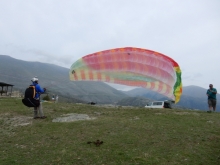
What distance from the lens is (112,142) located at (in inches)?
460

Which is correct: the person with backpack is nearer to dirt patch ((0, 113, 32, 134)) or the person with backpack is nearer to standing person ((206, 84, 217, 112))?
dirt patch ((0, 113, 32, 134))

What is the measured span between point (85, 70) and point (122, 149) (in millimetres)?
13700

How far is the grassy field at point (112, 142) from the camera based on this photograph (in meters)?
9.71

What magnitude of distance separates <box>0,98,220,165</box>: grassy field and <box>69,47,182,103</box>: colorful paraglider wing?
735 cm

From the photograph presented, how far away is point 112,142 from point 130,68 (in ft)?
43.4

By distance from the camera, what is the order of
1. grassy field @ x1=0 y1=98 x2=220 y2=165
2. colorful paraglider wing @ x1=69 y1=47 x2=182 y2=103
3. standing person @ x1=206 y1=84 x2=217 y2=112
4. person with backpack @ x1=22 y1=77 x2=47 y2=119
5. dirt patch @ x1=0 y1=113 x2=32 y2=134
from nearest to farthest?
1. grassy field @ x1=0 y1=98 x2=220 y2=165
2. dirt patch @ x1=0 y1=113 x2=32 y2=134
3. person with backpack @ x1=22 y1=77 x2=47 y2=119
4. colorful paraglider wing @ x1=69 y1=47 x2=182 y2=103
5. standing person @ x1=206 y1=84 x2=217 y2=112

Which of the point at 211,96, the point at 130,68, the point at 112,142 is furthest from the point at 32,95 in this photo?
the point at 211,96

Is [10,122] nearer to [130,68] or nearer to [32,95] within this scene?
[32,95]

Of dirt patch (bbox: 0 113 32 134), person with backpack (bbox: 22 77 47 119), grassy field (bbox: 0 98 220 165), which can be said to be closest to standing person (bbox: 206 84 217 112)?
grassy field (bbox: 0 98 220 165)

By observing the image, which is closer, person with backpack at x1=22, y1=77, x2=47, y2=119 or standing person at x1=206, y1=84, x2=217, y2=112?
person with backpack at x1=22, y1=77, x2=47, y2=119

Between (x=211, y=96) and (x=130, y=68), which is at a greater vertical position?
(x=130, y=68)

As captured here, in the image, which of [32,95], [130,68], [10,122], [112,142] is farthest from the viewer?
[130,68]

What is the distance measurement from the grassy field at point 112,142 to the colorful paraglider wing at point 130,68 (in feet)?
24.1

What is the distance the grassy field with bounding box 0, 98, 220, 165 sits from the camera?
971cm
